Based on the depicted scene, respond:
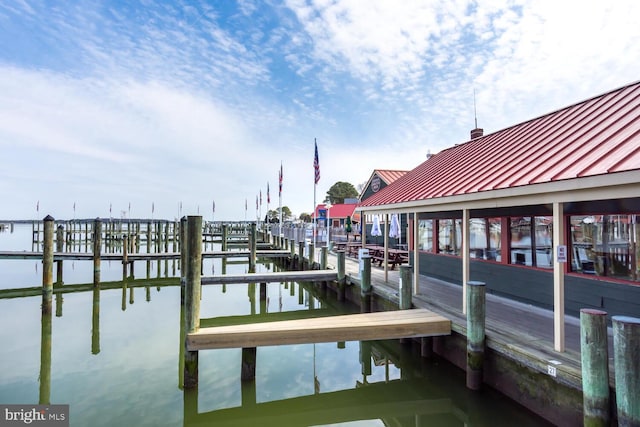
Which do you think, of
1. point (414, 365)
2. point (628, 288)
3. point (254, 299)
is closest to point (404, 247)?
point (254, 299)

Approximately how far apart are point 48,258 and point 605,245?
16563 mm

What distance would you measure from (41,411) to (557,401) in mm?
8077

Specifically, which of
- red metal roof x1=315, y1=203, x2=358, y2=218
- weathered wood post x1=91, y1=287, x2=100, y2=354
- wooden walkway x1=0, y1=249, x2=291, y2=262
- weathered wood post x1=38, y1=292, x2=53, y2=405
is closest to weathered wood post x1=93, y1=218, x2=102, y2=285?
weathered wood post x1=91, y1=287, x2=100, y2=354

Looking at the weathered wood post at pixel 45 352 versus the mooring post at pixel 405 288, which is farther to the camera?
the mooring post at pixel 405 288

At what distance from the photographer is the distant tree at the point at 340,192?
241ft

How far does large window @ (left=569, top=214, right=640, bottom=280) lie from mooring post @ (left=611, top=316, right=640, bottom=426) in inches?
119

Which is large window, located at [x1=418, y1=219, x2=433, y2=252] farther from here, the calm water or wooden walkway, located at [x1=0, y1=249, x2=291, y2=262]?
wooden walkway, located at [x1=0, y1=249, x2=291, y2=262]

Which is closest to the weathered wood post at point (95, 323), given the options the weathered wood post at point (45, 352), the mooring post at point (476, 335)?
the weathered wood post at point (45, 352)

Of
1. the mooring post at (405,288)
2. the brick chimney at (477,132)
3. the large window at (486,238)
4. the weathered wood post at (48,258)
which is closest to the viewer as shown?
the mooring post at (405,288)

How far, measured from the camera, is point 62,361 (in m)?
8.11

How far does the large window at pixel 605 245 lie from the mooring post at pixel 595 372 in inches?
113

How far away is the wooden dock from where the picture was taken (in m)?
5.95

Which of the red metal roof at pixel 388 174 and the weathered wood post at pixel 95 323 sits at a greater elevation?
the red metal roof at pixel 388 174

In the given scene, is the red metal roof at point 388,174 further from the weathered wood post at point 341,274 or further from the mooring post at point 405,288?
the mooring post at point 405,288
